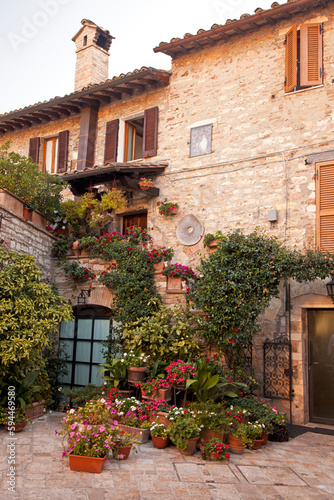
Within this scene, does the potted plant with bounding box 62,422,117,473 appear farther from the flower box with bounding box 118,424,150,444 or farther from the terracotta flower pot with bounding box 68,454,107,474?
the flower box with bounding box 118,424,150,444

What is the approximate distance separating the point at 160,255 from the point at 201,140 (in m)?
2.70

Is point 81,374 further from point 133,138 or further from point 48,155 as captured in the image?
point 48,155

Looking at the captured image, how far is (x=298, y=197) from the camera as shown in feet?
25.9

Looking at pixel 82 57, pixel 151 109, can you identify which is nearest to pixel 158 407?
pixel 151 109

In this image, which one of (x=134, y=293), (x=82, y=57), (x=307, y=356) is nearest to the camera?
(x=307, y=356)

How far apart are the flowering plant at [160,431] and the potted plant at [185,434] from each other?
0.14 metres

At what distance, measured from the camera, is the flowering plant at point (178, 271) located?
827 cm

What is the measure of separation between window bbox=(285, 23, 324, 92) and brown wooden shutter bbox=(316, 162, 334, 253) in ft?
5.51

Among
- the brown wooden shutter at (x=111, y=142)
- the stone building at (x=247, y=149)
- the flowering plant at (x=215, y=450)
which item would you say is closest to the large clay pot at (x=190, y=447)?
the flowering plant at (x=215, y=450)

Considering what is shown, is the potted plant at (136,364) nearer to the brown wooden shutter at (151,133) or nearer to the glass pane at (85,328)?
the glass pane at (85,328)

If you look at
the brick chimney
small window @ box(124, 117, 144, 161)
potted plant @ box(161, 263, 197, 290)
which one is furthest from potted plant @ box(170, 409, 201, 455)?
the brick chimney

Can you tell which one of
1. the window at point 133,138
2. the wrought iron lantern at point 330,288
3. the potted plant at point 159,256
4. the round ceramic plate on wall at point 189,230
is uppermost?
the window at point 133,138

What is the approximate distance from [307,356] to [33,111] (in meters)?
9.20

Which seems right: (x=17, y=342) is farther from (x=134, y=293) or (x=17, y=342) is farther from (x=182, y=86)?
(x=182, y=86)
